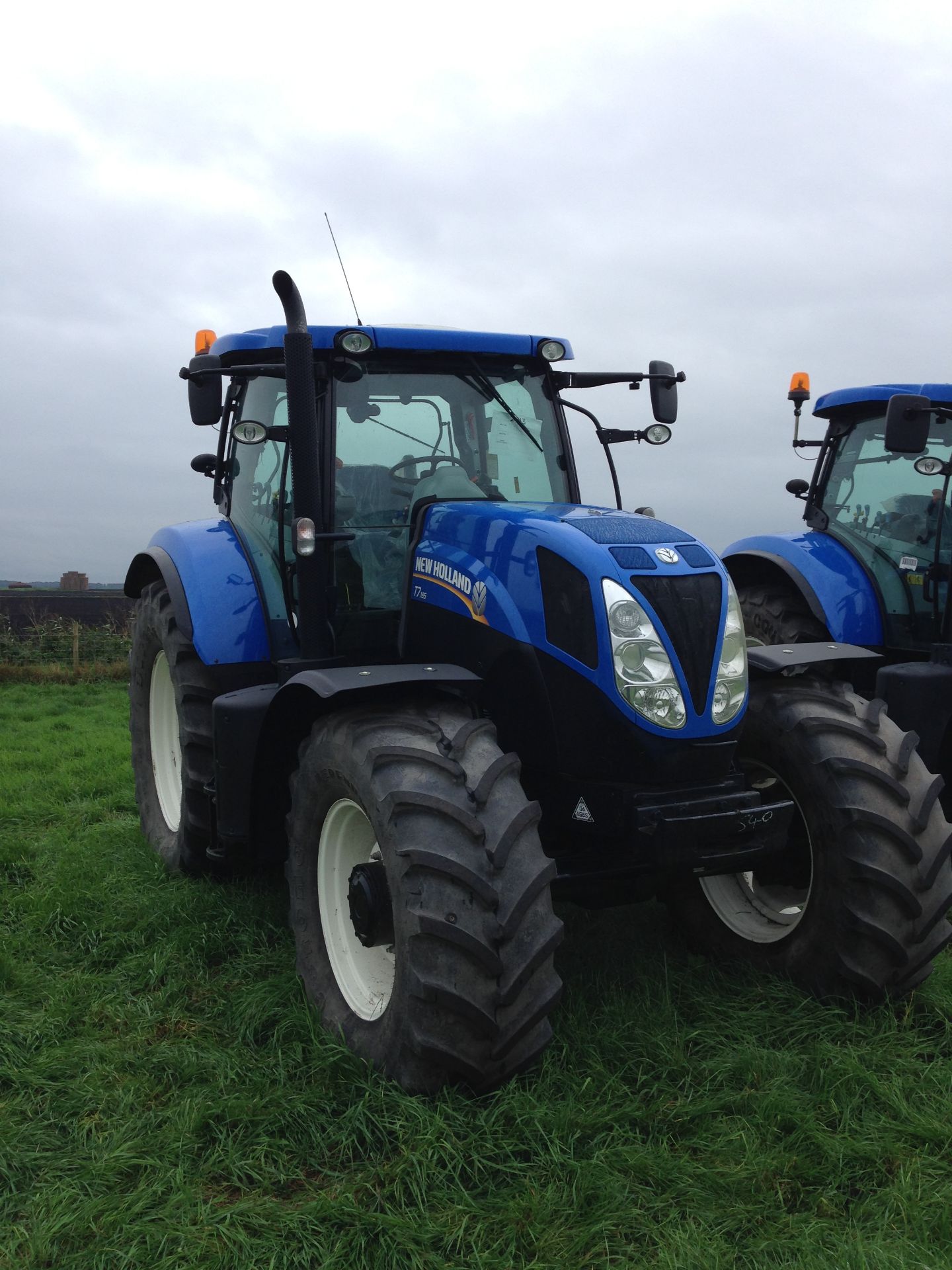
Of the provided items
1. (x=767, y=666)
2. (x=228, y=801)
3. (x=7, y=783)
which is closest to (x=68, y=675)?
(x=7, y=783)

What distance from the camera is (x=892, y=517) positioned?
6387mm

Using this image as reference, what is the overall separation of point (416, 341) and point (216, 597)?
134cm

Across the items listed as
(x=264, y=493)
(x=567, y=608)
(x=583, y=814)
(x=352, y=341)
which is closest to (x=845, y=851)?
(x=583, y=814)

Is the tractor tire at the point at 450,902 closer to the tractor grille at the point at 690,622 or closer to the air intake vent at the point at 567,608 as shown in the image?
the air intake vent at the point at 567,608

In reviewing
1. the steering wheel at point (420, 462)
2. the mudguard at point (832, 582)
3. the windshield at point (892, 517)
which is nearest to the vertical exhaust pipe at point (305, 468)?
the steering wheel at point (420, 462)

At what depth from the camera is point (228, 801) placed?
13.6ft

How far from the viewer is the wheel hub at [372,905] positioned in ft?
10.7

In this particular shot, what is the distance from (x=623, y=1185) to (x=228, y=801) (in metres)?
2.05

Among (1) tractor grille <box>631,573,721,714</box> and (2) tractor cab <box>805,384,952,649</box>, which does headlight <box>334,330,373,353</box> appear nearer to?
(1) tractor grille <box>631,573,721,714</box>

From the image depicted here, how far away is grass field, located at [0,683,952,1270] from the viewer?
256cm

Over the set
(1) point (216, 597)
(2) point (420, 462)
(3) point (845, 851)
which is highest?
(2) point (420, 462)

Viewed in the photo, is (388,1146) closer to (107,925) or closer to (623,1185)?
(623,1185)

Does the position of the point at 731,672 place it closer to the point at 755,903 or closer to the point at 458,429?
the point at 755,903

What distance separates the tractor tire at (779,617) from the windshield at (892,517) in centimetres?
40
